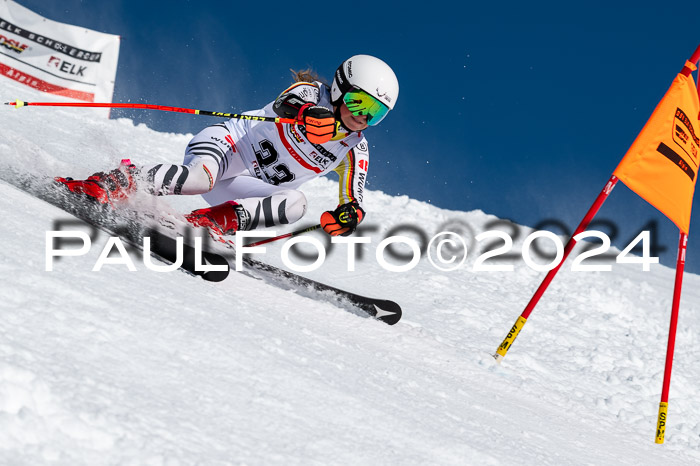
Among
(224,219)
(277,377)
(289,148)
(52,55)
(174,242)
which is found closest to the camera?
(277,377)

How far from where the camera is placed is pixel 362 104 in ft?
12.2

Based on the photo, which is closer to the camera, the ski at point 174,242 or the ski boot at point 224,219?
the ski at point 174,242

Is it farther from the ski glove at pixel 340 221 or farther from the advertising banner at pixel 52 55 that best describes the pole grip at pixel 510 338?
the advertising banner at pixel 52 55

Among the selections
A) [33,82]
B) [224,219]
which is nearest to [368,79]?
[224,219]

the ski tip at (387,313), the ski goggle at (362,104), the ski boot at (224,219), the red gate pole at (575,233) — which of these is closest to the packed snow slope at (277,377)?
the ski tip at (387,313)

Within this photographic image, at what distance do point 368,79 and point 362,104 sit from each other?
146 millimetres

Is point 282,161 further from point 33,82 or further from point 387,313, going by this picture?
point 33,82

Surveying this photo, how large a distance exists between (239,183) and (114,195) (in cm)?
86

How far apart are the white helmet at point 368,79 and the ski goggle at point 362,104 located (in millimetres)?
24

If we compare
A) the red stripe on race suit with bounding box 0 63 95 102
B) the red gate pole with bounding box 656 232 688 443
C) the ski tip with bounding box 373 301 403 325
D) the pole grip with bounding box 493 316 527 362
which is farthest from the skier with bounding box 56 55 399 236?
the red stripe on race suit with bounding box 0 63 95 102

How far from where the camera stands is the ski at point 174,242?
122 inches

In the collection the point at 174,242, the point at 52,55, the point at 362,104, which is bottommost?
the point at 174,242

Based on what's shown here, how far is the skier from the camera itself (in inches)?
139

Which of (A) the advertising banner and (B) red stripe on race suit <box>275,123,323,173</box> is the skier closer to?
Result: (B) red stripe on race suit <box>275,123,323,173</box>
